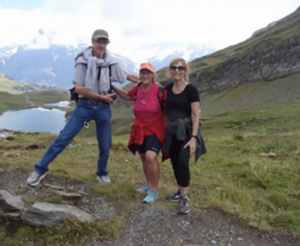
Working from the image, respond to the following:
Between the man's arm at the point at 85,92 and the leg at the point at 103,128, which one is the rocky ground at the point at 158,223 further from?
the man's arm at the point at 85,92

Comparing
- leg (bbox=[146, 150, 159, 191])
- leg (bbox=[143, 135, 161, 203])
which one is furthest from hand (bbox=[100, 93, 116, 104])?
leg (bbox=[146, 150, 159, 191])

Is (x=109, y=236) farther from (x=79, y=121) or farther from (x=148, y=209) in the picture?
(x=79, y=121)

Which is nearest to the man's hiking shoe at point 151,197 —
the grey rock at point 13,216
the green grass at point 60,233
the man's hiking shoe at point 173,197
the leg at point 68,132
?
the man's hiking shoe at point 173,197

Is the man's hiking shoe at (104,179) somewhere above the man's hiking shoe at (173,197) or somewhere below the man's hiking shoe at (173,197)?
above

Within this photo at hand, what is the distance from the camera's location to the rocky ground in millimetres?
5637

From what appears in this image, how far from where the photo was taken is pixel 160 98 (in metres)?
6.58

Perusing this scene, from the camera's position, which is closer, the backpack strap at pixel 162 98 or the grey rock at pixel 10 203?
the grey rock at pixel 10 203

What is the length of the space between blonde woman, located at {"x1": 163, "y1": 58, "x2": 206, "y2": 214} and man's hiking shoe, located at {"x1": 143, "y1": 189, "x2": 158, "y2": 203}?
2.74ft

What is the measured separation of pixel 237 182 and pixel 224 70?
78.9 metres

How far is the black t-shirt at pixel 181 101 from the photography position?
20.0 feet

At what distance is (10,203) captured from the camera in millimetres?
6145

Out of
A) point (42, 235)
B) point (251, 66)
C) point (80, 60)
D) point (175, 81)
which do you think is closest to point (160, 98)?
point (175, 81)

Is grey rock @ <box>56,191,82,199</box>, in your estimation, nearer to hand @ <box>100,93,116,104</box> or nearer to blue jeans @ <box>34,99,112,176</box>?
blue jeans @ <box>34,99,112,176</box>

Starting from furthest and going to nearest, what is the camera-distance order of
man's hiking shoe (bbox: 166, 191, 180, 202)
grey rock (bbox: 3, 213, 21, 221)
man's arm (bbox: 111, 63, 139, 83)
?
man's arm (bbox: 111, 63, 139, 83)
man's hiking shoe (bbox: 166, 191, 180, 202)
grey rock (bbox: 3, 213, 21, 221)
